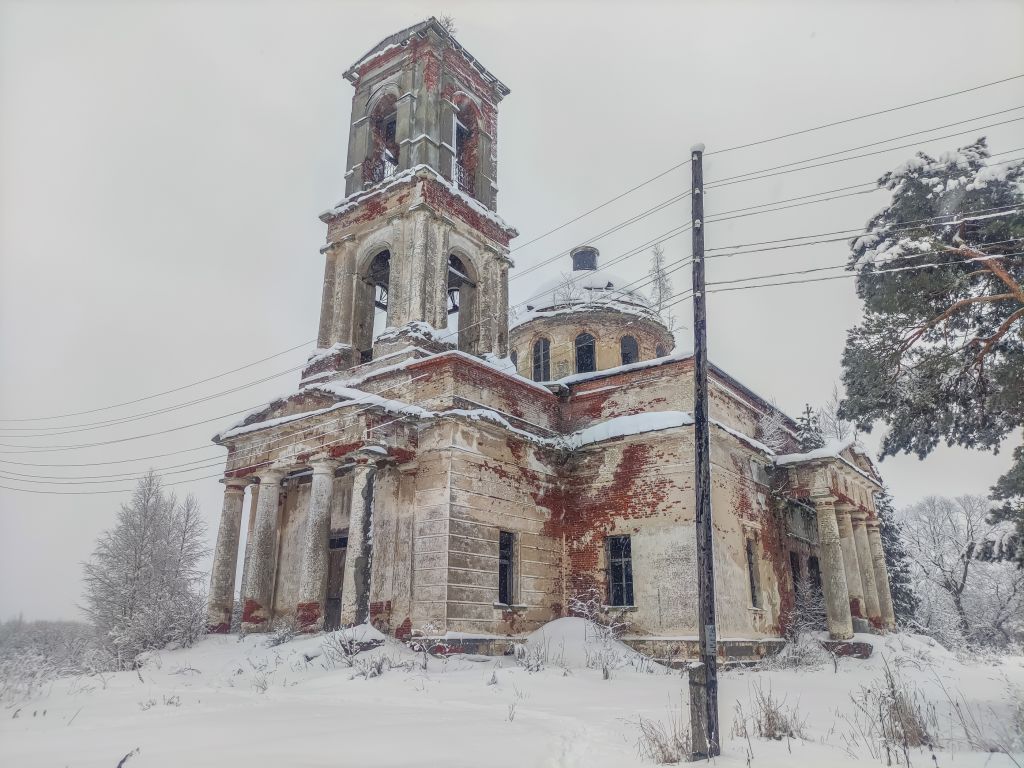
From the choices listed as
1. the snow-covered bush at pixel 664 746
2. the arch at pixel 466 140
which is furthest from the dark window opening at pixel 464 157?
the snow-covered bush at pixel 664 746

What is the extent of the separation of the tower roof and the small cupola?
7906 millimetres

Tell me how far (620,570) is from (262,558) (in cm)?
896

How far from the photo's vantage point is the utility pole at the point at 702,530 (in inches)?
234

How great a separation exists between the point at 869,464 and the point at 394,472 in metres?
17.2

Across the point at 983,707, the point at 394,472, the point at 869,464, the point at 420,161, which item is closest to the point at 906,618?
the point at 869,464

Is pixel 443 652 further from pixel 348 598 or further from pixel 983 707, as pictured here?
pixel 983 707

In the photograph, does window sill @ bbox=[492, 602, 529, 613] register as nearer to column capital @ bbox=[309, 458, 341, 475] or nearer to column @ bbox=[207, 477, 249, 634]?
column capital @ bbox=[309, 458, 341, 475]

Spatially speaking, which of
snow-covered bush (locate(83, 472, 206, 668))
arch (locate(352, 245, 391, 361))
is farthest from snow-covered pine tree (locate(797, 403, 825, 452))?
snow-covered bush (locate(83, 472, 206, 668))

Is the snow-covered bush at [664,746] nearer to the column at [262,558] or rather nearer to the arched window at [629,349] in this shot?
the column at [262,558]

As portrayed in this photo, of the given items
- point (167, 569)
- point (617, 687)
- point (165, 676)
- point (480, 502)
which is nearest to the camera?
point (617, 687)

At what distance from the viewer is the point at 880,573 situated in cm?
2192

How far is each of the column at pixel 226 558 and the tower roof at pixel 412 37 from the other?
14217 millimetres

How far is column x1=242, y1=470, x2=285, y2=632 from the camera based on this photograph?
1619cm

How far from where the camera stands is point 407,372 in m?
16.6
